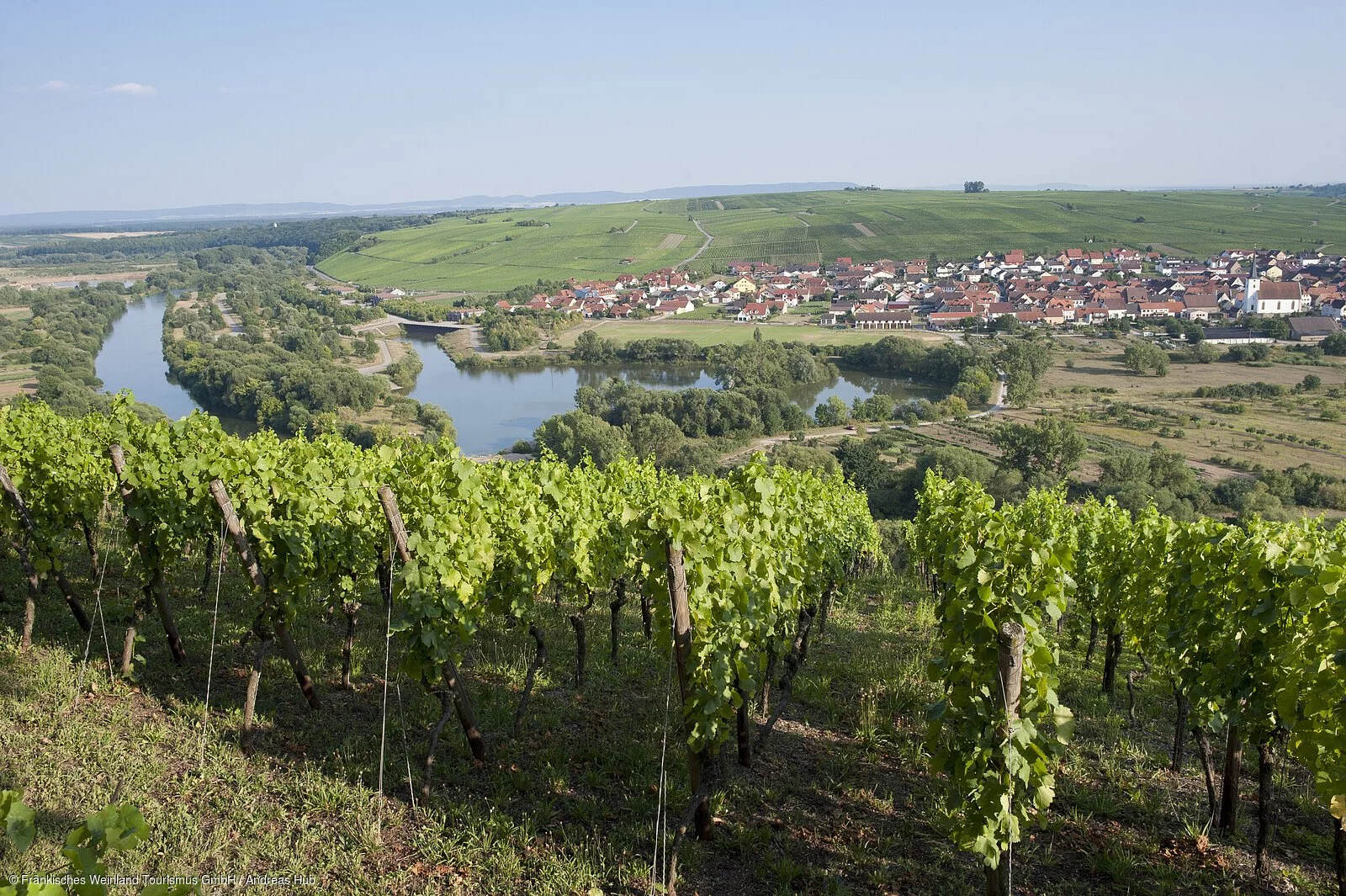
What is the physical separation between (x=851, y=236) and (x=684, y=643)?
163282 millimetres

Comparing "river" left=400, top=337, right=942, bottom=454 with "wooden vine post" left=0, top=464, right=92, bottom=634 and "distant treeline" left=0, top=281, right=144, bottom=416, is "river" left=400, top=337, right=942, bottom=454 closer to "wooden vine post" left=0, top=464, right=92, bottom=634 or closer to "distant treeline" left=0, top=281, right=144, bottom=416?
"distant treeline" left=0, top=281, right=144, bottom=416

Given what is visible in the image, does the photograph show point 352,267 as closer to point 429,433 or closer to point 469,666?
point 429,433

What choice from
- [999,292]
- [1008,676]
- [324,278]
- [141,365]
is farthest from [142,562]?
[324,278]

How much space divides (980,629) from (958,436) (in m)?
50.3

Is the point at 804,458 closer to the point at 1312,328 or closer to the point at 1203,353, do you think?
the point at 1203,353

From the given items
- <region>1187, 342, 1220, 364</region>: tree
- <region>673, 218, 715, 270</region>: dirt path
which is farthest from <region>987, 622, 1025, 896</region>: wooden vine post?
<region>673, 218, 715, 270</region>: dirt path

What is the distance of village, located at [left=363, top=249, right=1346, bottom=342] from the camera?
92688 mm

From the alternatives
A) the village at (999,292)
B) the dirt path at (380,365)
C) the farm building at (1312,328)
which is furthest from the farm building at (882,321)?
the dirt path at (380,365)

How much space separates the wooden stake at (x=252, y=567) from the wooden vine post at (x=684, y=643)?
393cm

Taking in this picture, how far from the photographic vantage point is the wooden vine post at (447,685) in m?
6.53

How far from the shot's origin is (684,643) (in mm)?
5812

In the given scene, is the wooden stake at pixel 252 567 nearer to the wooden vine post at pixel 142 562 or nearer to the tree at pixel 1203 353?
the wooden vine post at pixel 142 562

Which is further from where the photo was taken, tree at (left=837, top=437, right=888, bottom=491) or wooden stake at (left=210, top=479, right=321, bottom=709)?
tree at (left=837, top=437, right=888, bottom=491)

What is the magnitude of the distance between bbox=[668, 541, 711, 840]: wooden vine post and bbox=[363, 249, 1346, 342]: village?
89641mm
